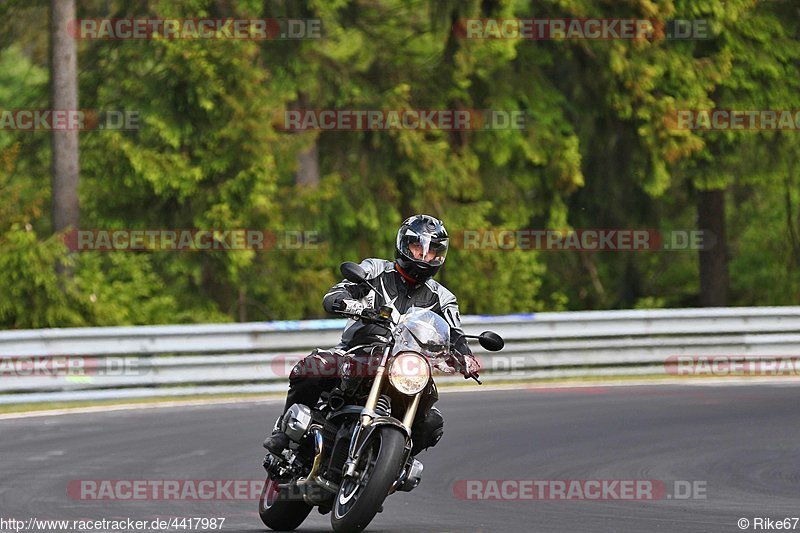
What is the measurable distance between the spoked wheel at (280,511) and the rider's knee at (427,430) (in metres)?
Result: 0.80

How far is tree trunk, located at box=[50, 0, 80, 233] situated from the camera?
23.0 metres

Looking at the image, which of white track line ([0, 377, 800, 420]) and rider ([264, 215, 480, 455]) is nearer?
rider ([264, 215, 480, 455])

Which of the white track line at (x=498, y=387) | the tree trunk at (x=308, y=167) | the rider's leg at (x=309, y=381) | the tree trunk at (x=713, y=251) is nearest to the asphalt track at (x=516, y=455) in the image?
the white track line at (x=498, y=387)

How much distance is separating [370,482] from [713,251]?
23.2 meters

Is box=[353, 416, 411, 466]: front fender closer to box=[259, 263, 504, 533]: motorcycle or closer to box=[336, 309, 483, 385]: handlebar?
box=[259, 263, 504, 533]: motorcycle

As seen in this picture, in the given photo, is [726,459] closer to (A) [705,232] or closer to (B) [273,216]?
(B) [273,216]

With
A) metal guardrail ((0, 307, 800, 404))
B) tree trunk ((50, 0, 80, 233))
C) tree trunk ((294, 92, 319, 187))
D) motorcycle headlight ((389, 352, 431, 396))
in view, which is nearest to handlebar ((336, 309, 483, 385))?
motorcycle headlight ((389, 352, 431, 396))

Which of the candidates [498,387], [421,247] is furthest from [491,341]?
[498,387]

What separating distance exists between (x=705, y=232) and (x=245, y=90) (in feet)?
33.3

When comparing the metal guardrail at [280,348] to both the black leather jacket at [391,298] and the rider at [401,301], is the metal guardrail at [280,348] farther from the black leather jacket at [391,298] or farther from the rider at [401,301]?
the black leather jacket at [391,298]

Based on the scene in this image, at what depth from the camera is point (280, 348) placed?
17.9 metres

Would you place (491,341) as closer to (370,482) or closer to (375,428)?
(375,428)

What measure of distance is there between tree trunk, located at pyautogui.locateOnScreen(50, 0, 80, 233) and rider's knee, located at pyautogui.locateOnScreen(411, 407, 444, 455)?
600 inches

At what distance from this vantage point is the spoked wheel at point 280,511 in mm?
9133
